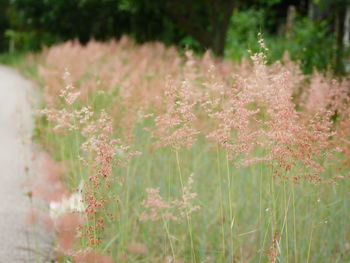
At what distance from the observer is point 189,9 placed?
37.6 feet

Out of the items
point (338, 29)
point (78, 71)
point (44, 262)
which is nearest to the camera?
point (44, 262)

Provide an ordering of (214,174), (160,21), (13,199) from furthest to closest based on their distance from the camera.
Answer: (160,21)
(214,174)
(13,199)

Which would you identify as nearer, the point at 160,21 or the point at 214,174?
the point at 214,174

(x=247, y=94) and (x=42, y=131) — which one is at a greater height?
(x=247, y=94)

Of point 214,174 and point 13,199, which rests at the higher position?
point 13,199

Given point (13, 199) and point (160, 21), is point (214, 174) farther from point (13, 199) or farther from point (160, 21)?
point (160, 21)

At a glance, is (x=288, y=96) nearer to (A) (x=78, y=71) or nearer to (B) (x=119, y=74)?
(B) (x=119, y=74)

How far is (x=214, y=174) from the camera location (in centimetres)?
455

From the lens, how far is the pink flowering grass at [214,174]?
6.97ft

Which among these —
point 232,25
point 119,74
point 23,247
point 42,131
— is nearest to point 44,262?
point 23,247

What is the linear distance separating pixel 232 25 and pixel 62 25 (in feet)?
16.5

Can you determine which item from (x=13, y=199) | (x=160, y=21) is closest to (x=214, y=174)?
(x=13, y=199)

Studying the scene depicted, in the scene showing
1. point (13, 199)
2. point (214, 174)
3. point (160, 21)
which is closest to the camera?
point (13, 199)

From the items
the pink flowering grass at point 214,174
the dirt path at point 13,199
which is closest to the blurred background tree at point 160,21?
the pink flowering grass at point 214,174
